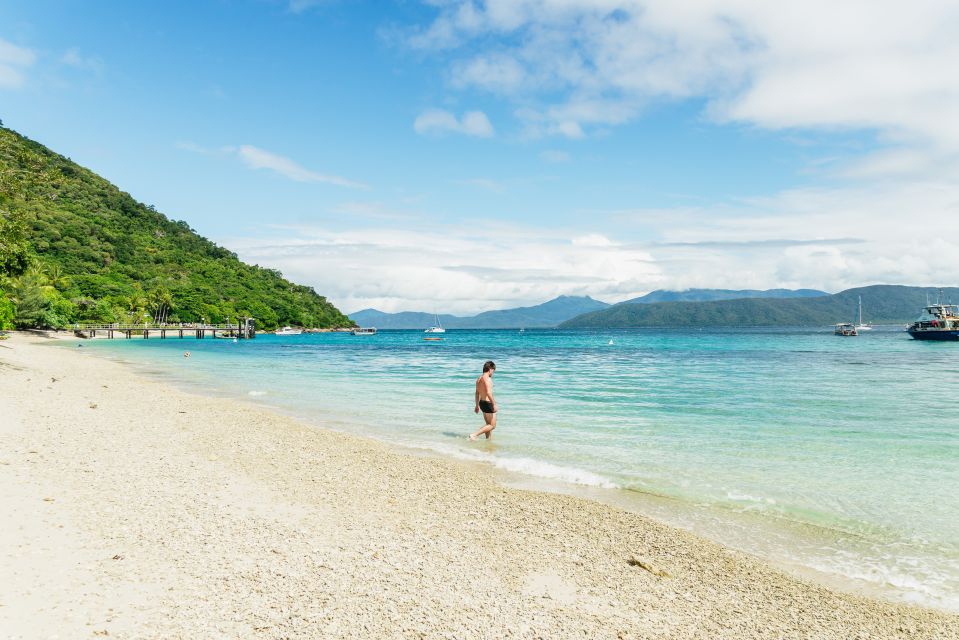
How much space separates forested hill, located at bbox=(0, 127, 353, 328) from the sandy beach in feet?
258

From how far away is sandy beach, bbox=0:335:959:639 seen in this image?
4.68 m

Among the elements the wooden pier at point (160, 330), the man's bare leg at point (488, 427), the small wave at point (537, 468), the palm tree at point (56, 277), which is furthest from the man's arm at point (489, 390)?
the palm tree at point (56, 277)

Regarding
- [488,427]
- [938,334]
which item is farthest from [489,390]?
[938,334]

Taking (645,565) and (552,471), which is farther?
(552,471)

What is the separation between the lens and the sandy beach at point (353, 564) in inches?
184

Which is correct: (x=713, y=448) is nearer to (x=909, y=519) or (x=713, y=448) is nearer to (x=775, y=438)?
(x=775, y=438)

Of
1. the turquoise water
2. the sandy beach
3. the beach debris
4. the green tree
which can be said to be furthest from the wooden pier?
the beach debris

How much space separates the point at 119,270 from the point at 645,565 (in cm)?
14232

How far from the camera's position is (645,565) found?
6309 millimetres

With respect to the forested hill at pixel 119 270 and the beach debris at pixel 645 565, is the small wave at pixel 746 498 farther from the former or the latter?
the forested hill at pixel 119 270

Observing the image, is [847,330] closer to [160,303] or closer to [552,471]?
[552,471]

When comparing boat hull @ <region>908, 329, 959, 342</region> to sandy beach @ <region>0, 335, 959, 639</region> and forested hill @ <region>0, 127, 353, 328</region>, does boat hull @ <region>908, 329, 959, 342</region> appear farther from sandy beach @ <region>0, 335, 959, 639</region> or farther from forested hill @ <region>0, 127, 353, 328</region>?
forested hill @ <region>0, 127, 353, 328</region>

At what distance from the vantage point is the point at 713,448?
13.4 m

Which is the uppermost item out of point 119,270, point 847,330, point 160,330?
point 119,270
